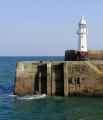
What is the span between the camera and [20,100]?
38.2 metres

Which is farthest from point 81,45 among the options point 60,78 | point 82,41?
point 60,78

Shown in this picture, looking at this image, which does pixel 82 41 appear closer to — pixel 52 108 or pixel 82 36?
pixel 82 36

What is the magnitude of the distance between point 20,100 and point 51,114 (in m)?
6.09

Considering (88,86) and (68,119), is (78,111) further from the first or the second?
(88,86)

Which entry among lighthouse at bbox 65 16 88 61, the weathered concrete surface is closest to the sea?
the weathered concrete surface

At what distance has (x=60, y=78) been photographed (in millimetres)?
38469

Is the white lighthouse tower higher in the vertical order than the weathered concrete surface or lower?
higher

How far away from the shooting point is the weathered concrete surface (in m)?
37.8

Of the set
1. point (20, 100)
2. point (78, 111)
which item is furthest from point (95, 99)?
point (20, 100)

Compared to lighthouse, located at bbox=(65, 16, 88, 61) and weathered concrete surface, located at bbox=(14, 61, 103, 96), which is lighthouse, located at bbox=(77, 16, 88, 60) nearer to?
lighthouse, located at bbox=(65, 16, 88, 61)

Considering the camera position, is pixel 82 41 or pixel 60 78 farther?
pixel 82 41

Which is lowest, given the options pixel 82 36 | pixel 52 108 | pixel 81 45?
pixel 52 108

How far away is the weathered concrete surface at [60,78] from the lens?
37.8 meters

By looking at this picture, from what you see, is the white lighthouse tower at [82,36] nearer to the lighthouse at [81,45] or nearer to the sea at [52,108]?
the lighthouse at [81,45]
